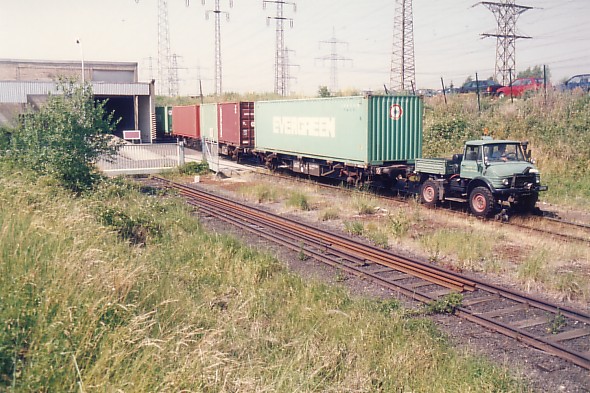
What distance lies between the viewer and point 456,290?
920cm

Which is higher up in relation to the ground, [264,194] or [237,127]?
[237,127]

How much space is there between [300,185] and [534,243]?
455 inches

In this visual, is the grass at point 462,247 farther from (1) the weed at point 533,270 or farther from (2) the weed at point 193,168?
(2) the weed at point 193,168

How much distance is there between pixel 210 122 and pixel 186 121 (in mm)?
6731

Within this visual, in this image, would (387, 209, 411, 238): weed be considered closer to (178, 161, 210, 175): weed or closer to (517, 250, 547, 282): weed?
(517, 250, 547, 282): weed

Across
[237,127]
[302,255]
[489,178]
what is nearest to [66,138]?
[302,255]

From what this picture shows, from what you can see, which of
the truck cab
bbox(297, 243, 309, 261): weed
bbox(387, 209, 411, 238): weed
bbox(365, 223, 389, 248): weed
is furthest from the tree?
the truck cab

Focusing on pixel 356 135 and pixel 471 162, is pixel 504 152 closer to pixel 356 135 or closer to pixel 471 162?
pixel 471 162

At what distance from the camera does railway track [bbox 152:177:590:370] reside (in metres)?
7.27

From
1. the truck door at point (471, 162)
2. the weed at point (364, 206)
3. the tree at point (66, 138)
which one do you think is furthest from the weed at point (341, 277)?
the tree at point (66, 138)

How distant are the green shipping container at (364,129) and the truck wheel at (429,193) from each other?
8.62ft

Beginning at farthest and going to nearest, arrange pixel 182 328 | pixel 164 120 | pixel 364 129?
pixel 164 120 < pixel 364 129 < pixel 182 328

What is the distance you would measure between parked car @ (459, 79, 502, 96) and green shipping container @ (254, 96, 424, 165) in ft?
58.6

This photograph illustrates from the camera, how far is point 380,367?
6.01 m
